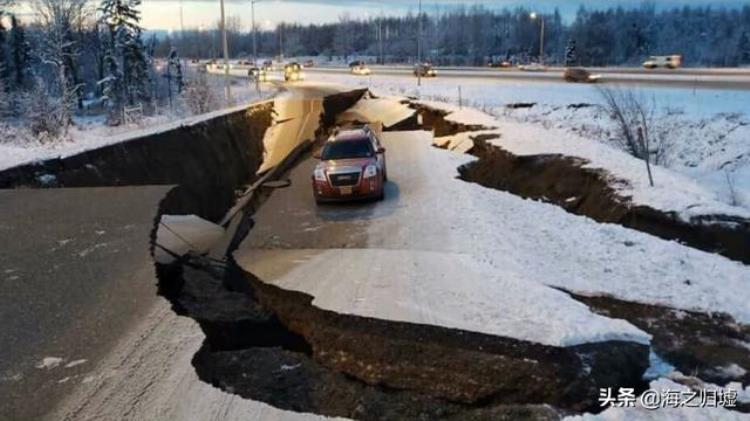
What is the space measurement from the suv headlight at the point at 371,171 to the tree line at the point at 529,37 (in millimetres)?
66608

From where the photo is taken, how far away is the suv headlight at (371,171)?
51.2 ft

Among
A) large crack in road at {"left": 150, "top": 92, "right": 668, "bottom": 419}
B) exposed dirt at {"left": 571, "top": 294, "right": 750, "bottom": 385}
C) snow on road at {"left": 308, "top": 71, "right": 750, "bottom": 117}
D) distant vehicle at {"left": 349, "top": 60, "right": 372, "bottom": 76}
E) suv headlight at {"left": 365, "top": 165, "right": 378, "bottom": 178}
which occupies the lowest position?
exposed dirt at {"left": 571, "top": 294, "right": 750, "bottom": 385}

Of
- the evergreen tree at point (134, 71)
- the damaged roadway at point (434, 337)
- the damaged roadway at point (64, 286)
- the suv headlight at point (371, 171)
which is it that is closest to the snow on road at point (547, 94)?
the suv headlight at point (371, 171)

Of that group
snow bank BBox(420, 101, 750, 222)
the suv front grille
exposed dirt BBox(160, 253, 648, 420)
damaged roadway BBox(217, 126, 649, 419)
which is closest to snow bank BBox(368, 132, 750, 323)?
the suv front grille

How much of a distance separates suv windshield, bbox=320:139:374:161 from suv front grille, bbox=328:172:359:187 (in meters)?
0.79

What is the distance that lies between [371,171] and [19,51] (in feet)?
261

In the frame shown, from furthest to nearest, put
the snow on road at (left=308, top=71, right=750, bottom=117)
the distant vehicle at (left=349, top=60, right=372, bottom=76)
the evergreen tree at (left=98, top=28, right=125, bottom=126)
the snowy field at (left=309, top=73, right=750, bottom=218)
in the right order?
1. the distant vehicle at (left=349, top=60, right=372, bottom=76)
2. the evergreen tree at (left=98, top=28, right=125, bottom=126)
3. the snow on road at (left=308, top=71, right=750, bottom=117)
4. the snowy field at (left=309, top=73, right=750, bottom=218)

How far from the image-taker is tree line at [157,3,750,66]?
99.9 meters

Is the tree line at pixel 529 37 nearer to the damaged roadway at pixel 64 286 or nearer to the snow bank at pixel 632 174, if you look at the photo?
the snow bank at pixel 632 174

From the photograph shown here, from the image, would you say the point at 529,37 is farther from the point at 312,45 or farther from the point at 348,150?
the point at 348,150

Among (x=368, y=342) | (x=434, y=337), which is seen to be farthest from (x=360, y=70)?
(x=434, y=337)

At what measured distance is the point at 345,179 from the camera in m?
15.6

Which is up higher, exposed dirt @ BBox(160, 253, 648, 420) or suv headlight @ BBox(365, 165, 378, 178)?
suv headlight @ BBox(365, 165, 378, 178)

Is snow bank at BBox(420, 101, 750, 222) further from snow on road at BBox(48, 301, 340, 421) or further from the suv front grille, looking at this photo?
snow on road at BBox(48, 301, 340, 421)
